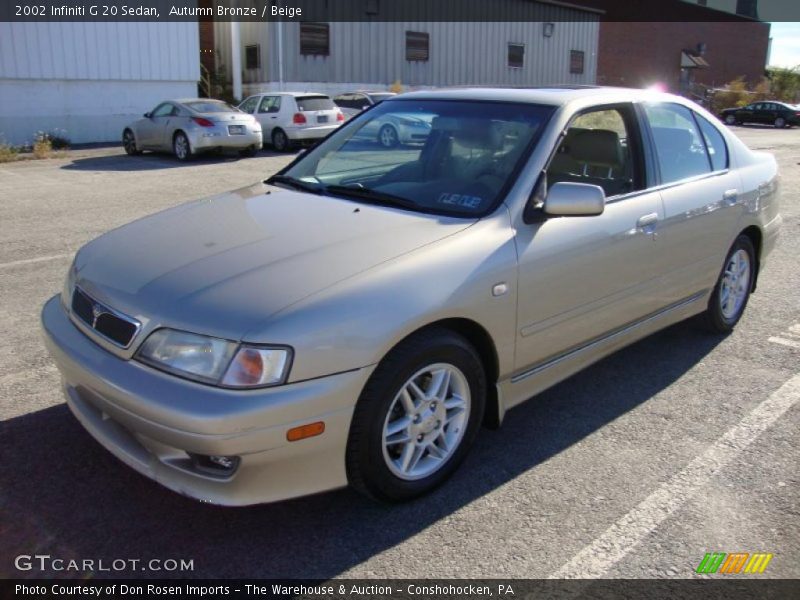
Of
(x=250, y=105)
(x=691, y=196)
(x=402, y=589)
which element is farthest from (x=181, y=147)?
(x=402, y=589)

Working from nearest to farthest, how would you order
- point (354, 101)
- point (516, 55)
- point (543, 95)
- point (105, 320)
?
point (105, 320) → point (543, 95) → point (354, 101) → point (516, 55)

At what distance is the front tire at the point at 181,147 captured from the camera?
15.7 m

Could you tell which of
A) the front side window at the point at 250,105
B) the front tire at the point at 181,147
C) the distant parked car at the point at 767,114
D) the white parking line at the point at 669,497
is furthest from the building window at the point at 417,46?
the white parking line at the point at 669,497

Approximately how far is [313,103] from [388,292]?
1640 centimetres

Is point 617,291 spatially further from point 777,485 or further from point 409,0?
point 409,0

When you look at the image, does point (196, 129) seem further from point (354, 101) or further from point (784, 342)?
point (784, 342)

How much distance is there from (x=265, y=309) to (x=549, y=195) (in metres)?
1.46

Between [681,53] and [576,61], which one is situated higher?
[681,53]

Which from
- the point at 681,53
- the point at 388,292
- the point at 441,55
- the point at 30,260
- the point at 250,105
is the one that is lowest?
the point at 30,260

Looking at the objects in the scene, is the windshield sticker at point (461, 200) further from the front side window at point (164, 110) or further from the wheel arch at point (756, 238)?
the front side window at point (164, 110)

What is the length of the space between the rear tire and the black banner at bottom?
16.5m

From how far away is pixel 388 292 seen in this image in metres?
2.77

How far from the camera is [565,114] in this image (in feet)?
12.0

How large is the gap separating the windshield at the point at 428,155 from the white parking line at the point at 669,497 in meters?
1.47
